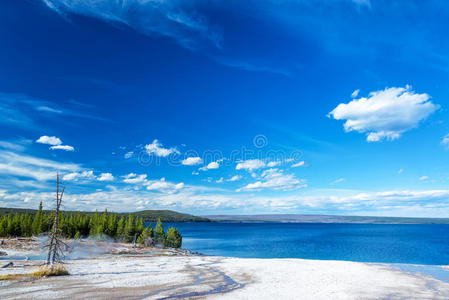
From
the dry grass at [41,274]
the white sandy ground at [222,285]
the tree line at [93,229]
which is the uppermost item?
the tree line at [93,229]

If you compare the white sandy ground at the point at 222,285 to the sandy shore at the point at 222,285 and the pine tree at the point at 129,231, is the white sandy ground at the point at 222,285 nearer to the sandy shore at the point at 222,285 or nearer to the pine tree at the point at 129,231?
the sandy shore at the point at 222,285

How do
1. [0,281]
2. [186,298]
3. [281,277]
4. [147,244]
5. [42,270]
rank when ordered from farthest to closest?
[147,244] < [281,277] < [42,270] < [0,281] < [186,298]

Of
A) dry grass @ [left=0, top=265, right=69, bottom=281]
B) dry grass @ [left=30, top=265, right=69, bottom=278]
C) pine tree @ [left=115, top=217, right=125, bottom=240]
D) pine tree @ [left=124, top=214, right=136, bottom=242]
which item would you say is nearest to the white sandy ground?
dry grass @ [left=30, top=265, right=69, bottom=278]

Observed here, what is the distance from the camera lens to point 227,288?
2692 centimetres

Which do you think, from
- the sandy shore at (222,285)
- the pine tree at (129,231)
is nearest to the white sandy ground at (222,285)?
the sandy shore at (222,285)

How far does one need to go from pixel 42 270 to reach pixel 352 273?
38249 millimetres

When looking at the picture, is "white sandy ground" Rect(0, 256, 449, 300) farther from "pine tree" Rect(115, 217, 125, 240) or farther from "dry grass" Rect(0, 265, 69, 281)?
"pine tree" Rect(115, 217, 125, 240)

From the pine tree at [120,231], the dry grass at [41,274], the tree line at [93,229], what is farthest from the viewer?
the pine tree at [120,231]

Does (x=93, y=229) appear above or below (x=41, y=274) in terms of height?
above

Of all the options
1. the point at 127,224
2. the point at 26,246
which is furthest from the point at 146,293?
the point at 127,224

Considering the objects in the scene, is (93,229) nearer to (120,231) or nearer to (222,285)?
(120,231)

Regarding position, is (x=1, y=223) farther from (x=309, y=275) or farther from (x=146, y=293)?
(x=309, y=275)

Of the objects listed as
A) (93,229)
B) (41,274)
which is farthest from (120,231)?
(41,274)

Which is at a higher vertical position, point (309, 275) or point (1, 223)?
point (1, 223)
